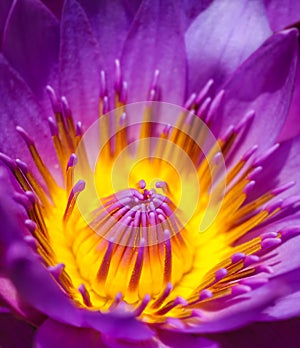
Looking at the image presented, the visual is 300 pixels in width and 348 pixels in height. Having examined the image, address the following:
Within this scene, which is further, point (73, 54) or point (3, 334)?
point (73, 54)

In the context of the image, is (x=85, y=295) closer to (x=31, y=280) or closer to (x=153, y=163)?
(x=31, y=280)

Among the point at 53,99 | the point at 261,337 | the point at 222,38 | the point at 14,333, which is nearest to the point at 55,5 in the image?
the point at 53,99

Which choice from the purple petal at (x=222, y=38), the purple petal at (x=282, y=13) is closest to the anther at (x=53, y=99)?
the purple petal at (x=222, y=38)

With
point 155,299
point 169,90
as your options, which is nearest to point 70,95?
point 169,90

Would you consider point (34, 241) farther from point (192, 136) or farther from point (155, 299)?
point (192, 136)

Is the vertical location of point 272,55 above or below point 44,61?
above

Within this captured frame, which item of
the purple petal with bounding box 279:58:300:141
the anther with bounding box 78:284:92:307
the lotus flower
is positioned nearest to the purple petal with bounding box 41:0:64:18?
the lotus flower
